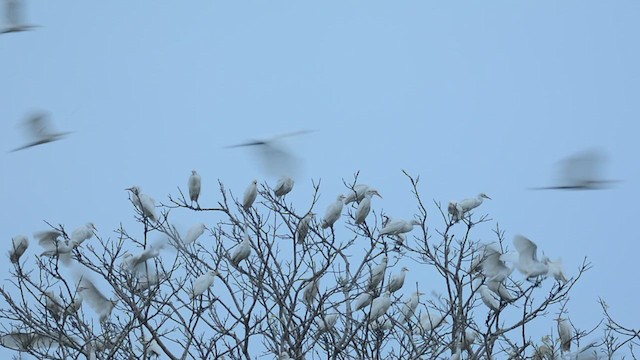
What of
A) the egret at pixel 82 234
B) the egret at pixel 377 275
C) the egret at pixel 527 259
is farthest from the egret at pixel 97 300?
the egret at pixel 527 259

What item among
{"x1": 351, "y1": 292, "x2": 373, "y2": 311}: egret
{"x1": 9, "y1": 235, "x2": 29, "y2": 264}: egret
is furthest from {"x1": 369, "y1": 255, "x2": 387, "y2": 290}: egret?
{"x1": 9, "y1": 235, "x2": 29, "y2": 264}: egret

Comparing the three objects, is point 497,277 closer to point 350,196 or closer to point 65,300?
point 350,196

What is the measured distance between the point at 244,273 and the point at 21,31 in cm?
297

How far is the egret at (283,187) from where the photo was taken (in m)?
6.67

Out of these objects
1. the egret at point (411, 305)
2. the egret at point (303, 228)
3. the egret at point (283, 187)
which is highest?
the egret at point (283, 187)

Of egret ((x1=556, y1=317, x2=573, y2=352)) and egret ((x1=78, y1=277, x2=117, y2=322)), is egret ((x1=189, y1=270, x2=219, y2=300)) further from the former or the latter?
egret ((x1=556, y1=317, x2=573, y2=352))

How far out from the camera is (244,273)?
635cm

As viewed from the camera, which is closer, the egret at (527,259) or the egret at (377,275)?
the egret at (527,259)

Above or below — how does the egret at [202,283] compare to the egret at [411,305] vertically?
below

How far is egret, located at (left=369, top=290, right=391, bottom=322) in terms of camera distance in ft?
20.0

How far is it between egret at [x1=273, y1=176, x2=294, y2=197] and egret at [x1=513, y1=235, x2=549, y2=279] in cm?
208

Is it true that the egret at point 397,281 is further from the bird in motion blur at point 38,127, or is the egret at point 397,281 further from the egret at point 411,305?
the bird in motion blur at point 38,127

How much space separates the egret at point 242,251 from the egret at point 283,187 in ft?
1.78

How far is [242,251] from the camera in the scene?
6273 millimetres
